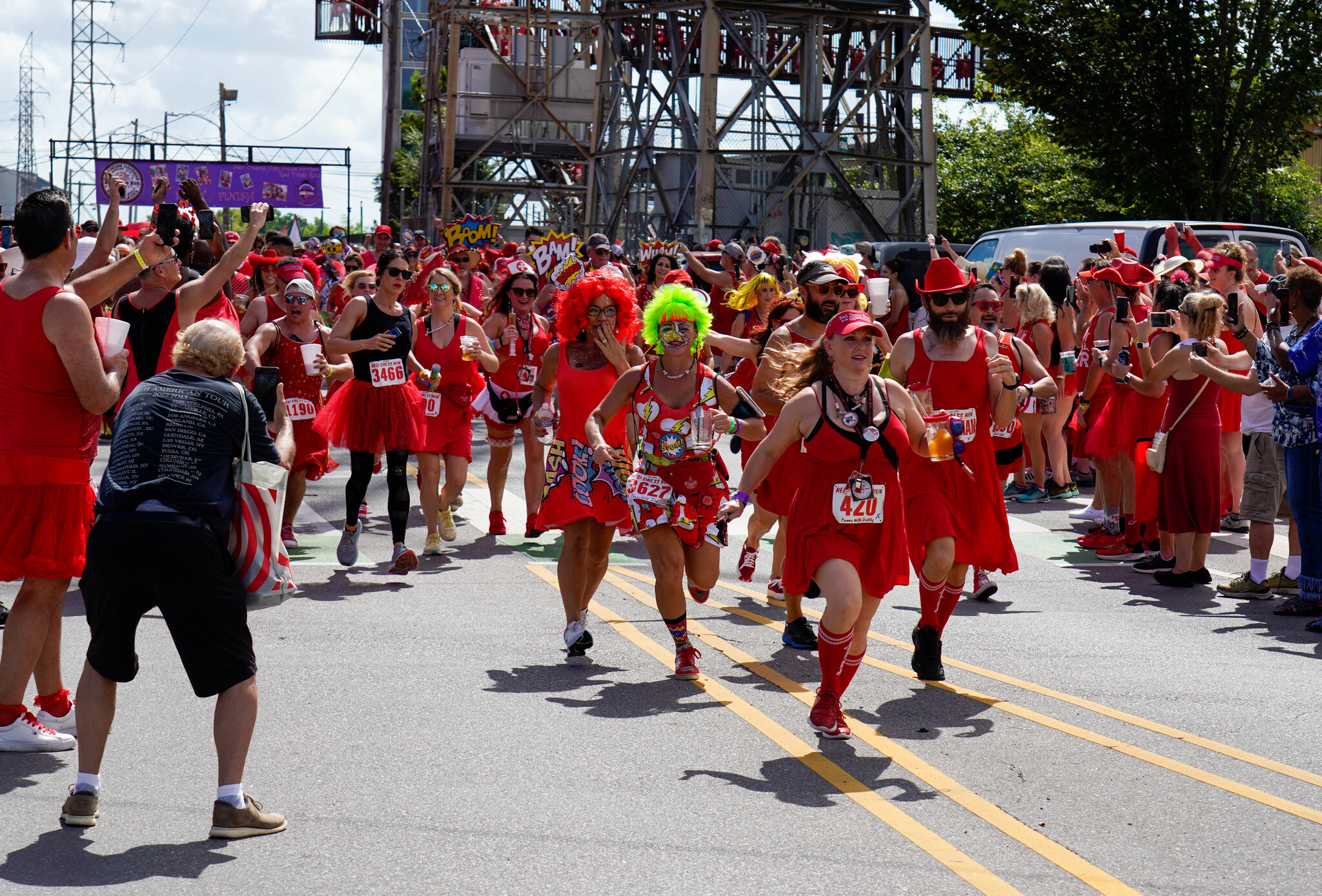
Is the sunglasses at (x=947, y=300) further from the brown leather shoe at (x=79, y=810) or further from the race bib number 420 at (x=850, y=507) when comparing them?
the brown leather shoe at (x=79, y=810)

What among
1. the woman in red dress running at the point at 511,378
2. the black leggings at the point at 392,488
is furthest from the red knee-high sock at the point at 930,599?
the woman in red dress running at the point at 511,378

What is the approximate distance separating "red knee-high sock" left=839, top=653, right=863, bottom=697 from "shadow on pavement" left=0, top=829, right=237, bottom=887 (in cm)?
256

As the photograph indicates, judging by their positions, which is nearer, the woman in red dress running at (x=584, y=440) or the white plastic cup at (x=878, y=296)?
the woman in red dress running at (x=584, y=440)

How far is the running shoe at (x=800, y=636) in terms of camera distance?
781cm

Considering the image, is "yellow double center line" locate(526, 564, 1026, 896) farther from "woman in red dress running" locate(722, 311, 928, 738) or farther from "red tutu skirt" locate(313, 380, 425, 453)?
"red tutu skirt" locate(313, 380, 425, 453)

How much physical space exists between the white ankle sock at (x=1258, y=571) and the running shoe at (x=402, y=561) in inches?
214

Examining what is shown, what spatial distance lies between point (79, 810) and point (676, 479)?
306 centimetres

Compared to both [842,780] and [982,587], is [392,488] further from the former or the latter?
[842,780]

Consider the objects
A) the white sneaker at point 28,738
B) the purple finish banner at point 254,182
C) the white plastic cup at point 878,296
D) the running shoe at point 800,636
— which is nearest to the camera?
the white sneaker at point 28,738

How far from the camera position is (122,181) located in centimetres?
631

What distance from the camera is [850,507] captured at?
597 cm

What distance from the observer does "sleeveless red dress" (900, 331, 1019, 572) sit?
22.8ft

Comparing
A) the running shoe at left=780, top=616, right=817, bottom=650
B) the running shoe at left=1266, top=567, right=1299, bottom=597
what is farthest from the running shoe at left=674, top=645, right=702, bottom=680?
the running shoe at left=1266, top=567, right=1299, bottom=597

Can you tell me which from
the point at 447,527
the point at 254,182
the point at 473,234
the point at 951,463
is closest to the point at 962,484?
the point at 951,463
